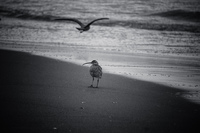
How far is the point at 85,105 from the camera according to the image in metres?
5.23

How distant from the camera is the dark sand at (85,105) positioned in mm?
4242

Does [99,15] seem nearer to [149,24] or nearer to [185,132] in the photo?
[149,24]

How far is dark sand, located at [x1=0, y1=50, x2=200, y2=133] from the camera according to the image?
13.9 feet

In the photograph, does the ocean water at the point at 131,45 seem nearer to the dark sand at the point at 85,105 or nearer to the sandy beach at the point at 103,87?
the sandy beach at the point at 103,87

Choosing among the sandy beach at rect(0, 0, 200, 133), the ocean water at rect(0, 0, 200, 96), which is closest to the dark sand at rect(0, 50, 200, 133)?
the sandy beach at rect(0, 0, 200, 133)

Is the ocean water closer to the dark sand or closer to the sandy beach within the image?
the sandy beach

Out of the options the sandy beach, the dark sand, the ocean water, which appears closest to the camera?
the dark sand

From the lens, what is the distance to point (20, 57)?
9.76m

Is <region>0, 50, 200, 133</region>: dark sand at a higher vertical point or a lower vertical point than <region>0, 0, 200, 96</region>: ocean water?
lower

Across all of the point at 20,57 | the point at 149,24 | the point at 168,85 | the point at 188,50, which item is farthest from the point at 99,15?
the point at 168,85

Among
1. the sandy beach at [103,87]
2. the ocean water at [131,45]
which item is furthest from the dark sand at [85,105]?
the ocean water at [131,45]

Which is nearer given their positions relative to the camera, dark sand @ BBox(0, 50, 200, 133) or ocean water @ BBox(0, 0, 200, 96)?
dark sand @ BBox(0, 50, 200, 133)

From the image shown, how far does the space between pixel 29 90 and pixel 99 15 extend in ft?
81.0

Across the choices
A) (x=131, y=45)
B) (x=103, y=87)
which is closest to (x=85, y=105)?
(x=103, y=87)
